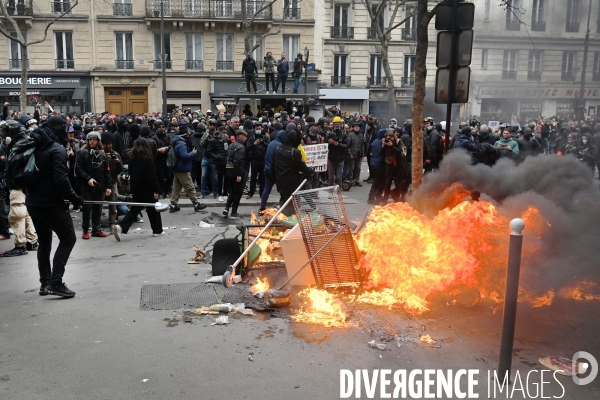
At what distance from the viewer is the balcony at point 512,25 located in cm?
995

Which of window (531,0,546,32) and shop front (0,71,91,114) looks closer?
window (531,0,546,32)

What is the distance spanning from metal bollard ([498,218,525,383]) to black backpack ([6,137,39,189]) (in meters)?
4.88

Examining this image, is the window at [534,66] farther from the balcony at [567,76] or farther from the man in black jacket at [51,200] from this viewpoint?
the man in black jacket at [51,200]

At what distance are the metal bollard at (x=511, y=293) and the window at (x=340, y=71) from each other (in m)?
33.3

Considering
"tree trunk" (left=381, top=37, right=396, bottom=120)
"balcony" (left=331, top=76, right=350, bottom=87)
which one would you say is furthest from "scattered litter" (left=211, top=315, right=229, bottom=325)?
"balcony" (left=331, top=76, right=350, bottom=87)

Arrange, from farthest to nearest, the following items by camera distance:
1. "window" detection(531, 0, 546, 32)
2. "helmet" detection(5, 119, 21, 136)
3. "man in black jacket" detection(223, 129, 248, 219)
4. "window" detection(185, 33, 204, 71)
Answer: "window" detection(185, 33, 204, 71) < "man in black jacket" detection(223, 129, 248, 219) < "window" detection(531, 0, 546, 32) < "helmet" detection(5, 119, 21, 136)

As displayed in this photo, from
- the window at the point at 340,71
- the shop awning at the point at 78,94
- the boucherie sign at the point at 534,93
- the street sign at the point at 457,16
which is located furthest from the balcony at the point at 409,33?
the street sign at the point at 457,16

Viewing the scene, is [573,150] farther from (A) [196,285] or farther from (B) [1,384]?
(B) [1,384]

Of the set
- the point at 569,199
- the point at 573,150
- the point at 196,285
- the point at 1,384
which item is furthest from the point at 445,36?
the point at 573,150

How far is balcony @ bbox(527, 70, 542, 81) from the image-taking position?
11.3 meters

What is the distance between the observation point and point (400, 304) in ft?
18.6

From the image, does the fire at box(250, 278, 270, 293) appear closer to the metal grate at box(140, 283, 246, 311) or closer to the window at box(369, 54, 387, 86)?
the metal grate at box(140, 283, 246, 311)

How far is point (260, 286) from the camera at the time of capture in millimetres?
6254

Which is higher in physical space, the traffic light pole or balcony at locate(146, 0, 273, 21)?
balcony at locate(146, 0, 273, 21)
